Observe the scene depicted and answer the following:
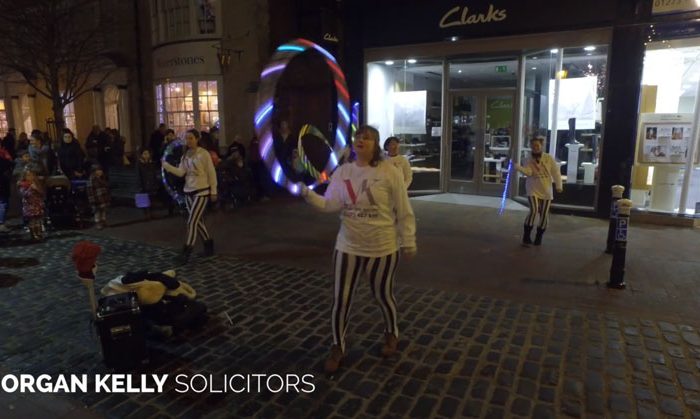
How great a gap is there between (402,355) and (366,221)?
50.0 inches

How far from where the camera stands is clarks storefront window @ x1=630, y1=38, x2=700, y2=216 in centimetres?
930

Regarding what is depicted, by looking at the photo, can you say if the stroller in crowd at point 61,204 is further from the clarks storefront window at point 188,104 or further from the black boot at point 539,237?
the black boot at point 539,237

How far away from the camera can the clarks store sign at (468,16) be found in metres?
10.7

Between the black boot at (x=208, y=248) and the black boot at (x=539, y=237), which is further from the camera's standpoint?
the black boot at (x=539, y=237)

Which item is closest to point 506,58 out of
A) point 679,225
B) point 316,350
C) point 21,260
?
point 679,225

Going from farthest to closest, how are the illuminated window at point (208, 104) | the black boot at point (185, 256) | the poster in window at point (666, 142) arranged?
the illuminated window at point (208, 104), the poster in window at point (666, 142), the black boot at point (185, 256)

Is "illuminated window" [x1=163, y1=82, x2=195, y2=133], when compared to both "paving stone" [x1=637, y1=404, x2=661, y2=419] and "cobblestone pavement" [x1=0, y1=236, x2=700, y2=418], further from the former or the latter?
"paving stone" [x1=637, y1=404, x2=661, y2=419]

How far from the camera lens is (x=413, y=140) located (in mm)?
12969

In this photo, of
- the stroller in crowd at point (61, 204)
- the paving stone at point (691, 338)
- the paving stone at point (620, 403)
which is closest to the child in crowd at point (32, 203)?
the stroller in crowd at point (61, 204)

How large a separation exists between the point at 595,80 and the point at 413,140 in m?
4.57

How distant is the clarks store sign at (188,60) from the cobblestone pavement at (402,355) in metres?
9.46

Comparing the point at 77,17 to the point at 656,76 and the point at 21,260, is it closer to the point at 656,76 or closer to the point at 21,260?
the point at 21,260

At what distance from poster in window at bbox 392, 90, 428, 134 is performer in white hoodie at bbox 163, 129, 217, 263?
7.16m

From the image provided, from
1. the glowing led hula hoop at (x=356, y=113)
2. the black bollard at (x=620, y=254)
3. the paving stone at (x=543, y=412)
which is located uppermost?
the glowing led hula hoop at (x=356, y=113)
